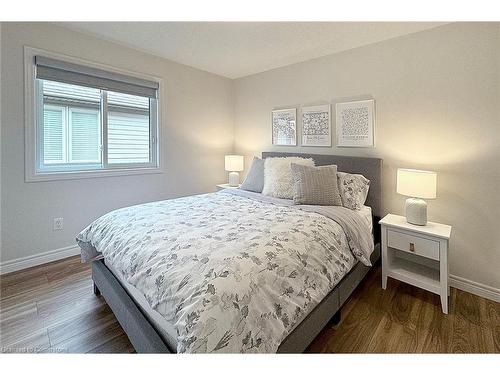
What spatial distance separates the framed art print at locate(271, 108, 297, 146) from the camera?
10.7 ft

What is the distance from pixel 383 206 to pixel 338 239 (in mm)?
1171

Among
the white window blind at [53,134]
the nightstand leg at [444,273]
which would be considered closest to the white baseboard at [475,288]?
the nightstand leg at [444,273]

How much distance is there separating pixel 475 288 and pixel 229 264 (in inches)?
90.3

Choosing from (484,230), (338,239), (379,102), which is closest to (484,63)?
(379,102)

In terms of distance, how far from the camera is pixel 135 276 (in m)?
1.24

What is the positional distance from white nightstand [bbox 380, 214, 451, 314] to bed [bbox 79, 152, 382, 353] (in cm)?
29

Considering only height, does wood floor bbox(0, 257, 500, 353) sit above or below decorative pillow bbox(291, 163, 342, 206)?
below

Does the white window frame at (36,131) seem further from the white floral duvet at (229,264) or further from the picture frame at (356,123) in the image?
the picture frame at (356,123)

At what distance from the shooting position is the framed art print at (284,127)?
3271 mm

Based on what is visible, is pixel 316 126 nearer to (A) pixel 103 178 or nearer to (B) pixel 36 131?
(A) pixel 103 178

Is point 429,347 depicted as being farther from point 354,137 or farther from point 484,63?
point 484,63

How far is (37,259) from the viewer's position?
2441 millimetres

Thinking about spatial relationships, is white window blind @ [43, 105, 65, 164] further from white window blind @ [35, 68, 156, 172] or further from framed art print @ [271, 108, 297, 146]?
framed art print @ [271, 108, 297, 146]

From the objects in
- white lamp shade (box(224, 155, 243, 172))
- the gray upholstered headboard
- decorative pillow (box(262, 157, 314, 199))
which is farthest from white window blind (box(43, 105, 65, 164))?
the gray upholstered headboard
